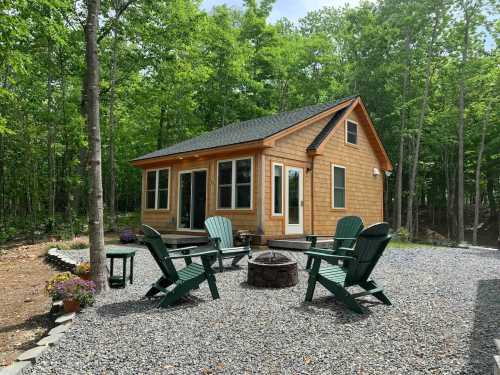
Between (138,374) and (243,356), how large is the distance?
78 cm

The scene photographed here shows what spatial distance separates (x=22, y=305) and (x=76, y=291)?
1.79 m

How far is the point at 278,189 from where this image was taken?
32.4 ft

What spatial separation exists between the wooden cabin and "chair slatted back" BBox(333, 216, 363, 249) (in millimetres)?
3431

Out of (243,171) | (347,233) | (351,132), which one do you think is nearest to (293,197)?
(243,171)

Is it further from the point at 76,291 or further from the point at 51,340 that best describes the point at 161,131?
the point at 51,340

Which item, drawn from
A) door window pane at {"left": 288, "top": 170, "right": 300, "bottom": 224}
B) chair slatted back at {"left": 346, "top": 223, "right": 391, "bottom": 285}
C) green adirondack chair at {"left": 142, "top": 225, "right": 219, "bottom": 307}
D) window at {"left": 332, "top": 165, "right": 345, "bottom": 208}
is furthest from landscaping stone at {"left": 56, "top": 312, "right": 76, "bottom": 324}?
Result: window at {"left": 332, "top": 165, "right": 345, "bottom": 208}

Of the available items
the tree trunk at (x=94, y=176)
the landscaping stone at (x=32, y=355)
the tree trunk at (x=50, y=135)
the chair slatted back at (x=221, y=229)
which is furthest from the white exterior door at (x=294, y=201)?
the tree trunk at (x=50, y=135)

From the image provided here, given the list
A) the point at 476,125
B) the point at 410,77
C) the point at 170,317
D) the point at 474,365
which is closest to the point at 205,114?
the point at 410,77

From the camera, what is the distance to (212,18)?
65.1ft

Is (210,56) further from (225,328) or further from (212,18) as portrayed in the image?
(225,328)

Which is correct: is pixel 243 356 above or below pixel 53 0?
below

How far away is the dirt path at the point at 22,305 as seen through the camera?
364 cm

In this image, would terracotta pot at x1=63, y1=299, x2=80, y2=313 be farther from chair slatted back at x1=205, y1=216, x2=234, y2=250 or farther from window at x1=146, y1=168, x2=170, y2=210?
window at x1=146, y1=168, x2=170, y2=210

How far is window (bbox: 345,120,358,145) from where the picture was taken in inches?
490
